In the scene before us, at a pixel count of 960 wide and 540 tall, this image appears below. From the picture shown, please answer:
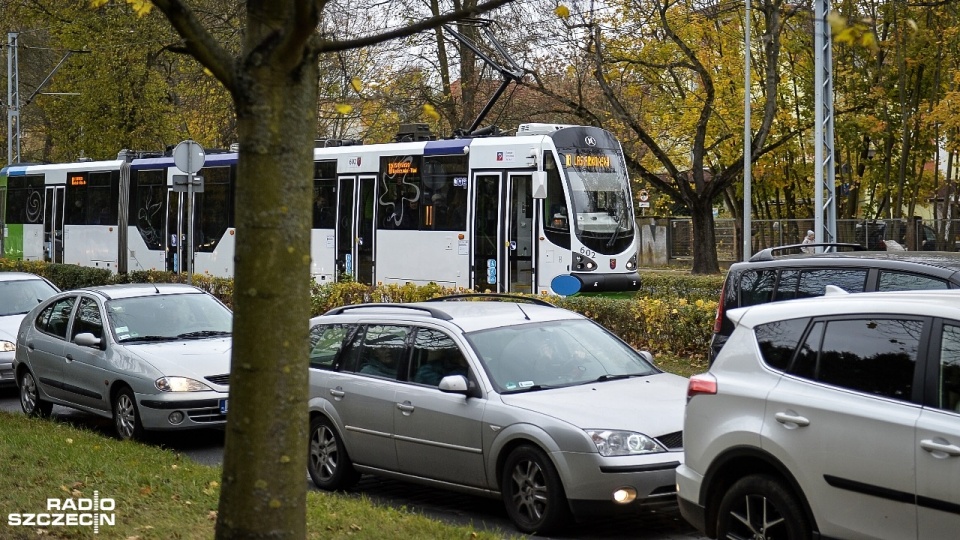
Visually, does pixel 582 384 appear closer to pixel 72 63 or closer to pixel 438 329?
pixel 438 329

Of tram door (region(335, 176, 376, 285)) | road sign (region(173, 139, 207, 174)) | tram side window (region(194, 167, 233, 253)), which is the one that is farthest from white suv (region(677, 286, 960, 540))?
tram side window (region(194, 167, 233, 253))

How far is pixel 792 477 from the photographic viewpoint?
20.1 feet

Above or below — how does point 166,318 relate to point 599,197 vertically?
below

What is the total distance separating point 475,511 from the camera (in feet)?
30.0

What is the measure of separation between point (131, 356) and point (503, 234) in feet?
37.2

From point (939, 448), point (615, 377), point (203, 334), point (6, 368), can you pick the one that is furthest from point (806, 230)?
point (939, 448)

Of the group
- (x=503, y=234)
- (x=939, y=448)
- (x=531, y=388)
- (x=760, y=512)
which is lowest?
(x=760, y=512)

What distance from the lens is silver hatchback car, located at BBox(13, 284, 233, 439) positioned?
1193cm

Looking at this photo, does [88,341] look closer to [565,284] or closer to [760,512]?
[760,512]

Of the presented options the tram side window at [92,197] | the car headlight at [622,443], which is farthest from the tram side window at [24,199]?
the car headlight at [622,443]

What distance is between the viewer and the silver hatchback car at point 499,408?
793 cm

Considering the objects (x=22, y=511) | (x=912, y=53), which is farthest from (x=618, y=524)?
(x=912, y=53)

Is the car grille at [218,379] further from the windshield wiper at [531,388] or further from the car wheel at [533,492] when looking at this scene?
the car wheel at [533,492]

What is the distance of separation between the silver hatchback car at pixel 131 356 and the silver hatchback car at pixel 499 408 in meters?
2.04
